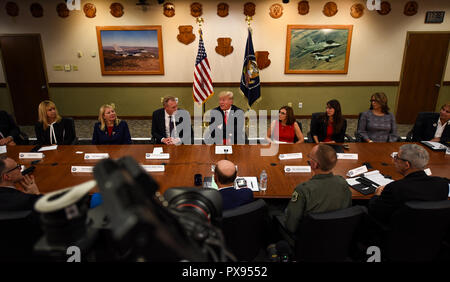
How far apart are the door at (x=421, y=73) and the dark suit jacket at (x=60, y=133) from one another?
6.94m

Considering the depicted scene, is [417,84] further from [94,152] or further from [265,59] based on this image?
[94,152]

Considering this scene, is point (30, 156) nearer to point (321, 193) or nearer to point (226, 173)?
point (226, 173)

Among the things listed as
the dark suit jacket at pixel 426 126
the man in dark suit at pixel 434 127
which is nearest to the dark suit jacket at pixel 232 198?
the man in dark suit at pixel 434 127

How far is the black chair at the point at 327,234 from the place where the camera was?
6.01 ft

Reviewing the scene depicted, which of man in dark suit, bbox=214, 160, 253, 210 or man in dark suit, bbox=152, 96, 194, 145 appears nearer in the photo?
man in dark suit, bbox=214, 160, 253, 210

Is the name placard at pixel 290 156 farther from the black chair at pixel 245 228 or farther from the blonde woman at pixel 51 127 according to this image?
the blonde woman at pixel 51 127

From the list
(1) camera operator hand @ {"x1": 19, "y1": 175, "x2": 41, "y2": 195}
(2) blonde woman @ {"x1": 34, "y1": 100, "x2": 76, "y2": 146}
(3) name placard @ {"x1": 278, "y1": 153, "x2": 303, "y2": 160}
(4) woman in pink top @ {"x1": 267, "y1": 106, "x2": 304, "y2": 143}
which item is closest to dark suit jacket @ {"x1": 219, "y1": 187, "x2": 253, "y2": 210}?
(3) name placard @ {"x1": 278, "y1": 153, "x2": 303, "y2": 160}

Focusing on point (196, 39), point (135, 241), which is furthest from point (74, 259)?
point (196, 39)

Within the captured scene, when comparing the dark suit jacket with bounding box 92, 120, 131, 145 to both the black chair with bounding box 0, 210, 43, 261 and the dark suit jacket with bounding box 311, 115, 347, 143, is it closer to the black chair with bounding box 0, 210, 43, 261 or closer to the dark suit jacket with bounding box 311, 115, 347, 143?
the black chair with bounding box 0, 210, 43, 261

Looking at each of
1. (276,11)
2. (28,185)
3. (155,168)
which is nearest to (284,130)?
(155,168)

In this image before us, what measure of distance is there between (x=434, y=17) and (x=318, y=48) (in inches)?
99.5

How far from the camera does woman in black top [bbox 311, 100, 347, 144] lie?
159 inches

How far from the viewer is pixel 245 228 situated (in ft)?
6.45

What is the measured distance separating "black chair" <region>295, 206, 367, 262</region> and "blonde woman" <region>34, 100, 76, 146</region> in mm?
3437
